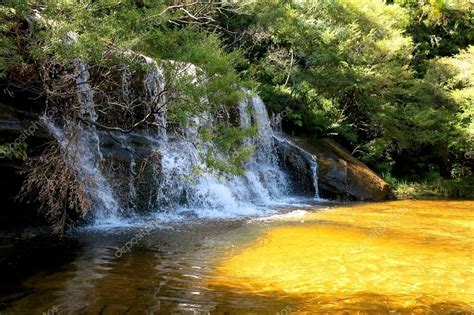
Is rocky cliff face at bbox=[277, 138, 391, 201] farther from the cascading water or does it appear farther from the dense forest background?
the cascading water

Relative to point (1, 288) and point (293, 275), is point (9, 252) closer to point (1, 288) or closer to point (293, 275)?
point (1, 288)

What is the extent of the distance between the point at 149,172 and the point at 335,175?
676 cm

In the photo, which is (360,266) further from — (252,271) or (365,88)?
(365,88)

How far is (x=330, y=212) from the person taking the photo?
11.3 meters

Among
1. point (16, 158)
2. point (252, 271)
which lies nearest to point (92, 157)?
point (16, 158)

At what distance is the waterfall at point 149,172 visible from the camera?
870 cm

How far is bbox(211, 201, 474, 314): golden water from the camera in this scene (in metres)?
4.97

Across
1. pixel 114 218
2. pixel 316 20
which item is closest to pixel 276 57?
pixel 316 20

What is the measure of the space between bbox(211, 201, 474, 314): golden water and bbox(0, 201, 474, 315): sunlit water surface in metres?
0.02

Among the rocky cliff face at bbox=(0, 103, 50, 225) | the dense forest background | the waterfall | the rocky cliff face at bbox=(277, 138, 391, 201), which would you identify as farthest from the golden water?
the dense forest background

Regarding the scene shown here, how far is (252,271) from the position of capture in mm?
5902

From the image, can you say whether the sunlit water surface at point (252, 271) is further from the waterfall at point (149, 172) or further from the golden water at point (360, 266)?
the waterfall at point (149, 172)

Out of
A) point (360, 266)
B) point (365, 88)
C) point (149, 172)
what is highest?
point (365, 88)

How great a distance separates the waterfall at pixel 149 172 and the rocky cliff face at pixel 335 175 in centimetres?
181
